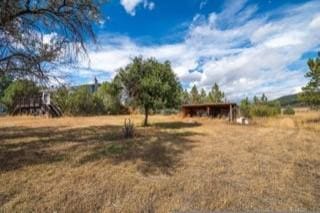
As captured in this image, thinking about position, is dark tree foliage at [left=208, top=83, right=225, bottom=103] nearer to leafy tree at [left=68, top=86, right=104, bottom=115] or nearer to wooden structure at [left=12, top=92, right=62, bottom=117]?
leafy tree at [left=68, top=86, right=104, bottom=115]

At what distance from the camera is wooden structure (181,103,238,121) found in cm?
2665

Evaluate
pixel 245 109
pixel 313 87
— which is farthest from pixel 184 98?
pixel 313 87

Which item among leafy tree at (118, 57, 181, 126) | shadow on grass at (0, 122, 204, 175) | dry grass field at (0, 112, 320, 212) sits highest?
leafy tree at (118, 57, 181, 126)

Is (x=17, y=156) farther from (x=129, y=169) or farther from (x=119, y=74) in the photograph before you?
(x=119, y=74)

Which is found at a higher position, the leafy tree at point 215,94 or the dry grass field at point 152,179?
the leafy tree at point 215,94

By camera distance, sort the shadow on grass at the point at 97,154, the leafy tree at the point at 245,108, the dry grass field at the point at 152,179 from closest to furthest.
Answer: the dry grass field at the point at 152,179 < the shadow on grass at the point at 97,154 < the leafy tree at the point at 245,108

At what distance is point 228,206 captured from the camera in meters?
4.24

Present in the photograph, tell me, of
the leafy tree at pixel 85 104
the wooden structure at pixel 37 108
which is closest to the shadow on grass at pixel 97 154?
the wooden structure at pixel 37 108

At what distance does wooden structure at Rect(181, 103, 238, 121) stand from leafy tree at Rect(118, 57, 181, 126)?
10402 millimetres

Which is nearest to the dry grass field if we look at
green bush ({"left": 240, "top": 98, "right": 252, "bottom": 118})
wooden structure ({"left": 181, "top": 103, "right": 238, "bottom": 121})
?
wooden structure ({"left": 181, "top": 103, "right": 238, "bottom": 121})

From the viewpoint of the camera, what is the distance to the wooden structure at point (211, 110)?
26.7m

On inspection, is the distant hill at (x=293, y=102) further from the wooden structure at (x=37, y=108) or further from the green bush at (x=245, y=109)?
the wooden structure at (x=37, y=108)

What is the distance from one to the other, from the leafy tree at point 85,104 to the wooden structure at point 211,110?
41.2ft

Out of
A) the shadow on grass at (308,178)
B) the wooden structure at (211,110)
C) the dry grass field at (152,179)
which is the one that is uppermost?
the wooden structure at (211,110)
